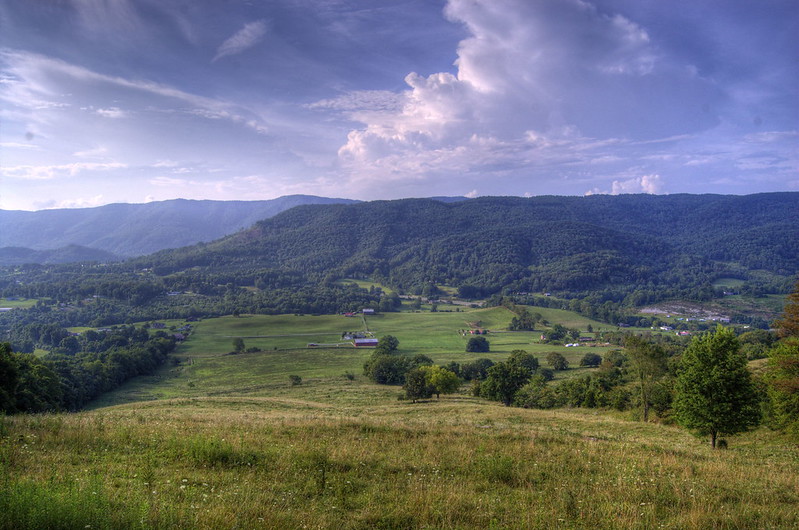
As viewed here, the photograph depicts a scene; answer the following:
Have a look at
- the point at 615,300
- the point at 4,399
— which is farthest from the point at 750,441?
the point at 615,300

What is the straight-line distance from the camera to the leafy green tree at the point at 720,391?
16562 millimetres

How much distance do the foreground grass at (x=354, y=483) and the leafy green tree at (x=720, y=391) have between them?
22.8 ft

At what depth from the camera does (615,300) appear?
173375 millimetres

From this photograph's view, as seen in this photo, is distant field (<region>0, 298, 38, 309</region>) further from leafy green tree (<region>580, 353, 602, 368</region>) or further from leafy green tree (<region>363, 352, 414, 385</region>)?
leafy green tree (<region>580, 353, 602, 368</region>)

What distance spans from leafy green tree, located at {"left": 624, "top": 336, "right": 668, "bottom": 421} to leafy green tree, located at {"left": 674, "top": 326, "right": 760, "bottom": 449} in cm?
1226

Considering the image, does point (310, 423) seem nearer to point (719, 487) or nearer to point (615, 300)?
point (719, 487)

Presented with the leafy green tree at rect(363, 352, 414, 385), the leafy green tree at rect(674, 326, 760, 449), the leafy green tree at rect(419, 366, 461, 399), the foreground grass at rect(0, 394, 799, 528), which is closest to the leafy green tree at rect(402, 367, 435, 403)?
the leafy green tree at rect(419, 366, 461, 399)

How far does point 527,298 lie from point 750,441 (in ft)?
510

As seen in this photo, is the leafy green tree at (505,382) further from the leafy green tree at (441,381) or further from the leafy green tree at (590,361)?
the leafy green tree at (590,361)

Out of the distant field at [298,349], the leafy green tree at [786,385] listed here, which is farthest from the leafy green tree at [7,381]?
the leafy green tree at [786,385]

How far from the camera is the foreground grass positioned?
5.13 m

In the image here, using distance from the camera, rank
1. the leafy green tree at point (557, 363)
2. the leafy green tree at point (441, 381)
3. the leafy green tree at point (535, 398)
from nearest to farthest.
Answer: the leafy green tree at point (535, 398) → the leafy green tree at point (441, 381) → the leafy green tree at point (557, 363)

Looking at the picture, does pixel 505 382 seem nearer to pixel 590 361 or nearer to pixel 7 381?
pixel 7 381

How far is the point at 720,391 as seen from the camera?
16.7 m
